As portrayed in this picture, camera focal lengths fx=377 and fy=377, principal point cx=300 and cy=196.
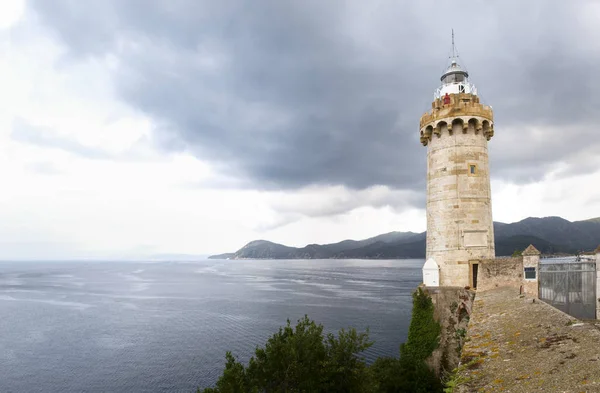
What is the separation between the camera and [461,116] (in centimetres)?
2494

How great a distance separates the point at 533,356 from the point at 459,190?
61.0ft

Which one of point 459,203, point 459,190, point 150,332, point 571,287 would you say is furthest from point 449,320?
point 150,332

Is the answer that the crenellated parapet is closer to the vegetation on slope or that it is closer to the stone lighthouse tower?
the stone lighthouse tower

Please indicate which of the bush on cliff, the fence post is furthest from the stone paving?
the fence post

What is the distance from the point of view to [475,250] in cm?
2455

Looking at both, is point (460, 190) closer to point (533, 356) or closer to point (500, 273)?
point (500, 273)

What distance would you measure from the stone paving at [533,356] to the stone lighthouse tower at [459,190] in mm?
13443

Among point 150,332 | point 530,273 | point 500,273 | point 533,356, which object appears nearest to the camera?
point 533,356

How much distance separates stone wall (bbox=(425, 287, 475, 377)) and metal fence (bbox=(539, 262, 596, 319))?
4.35m

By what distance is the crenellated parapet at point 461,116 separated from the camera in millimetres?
24906

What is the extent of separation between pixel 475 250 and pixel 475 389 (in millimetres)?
19979

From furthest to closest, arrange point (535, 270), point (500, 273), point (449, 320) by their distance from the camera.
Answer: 1. point (449, 320)
2. point (500, 273)
3. point (535, 270)

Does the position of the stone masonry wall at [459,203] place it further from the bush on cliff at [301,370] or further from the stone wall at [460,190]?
the bush on cliff at [301,370]

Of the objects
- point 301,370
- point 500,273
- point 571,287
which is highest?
point 500,273
